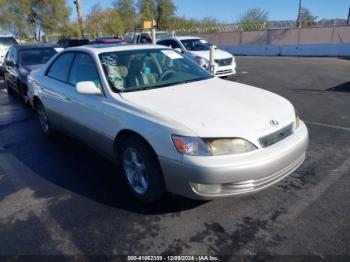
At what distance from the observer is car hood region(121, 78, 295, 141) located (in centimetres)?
271

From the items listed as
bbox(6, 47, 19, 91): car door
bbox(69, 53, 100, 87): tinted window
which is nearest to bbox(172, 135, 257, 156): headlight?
bbox(69, 53, 100, 87): tinted window

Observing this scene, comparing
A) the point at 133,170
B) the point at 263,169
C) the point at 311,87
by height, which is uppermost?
the point at 263,169

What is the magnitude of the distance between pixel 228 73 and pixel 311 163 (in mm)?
8091

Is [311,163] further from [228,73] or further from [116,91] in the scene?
[228,73]

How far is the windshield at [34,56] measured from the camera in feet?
26.7

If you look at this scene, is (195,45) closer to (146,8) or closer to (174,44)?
(174,44)

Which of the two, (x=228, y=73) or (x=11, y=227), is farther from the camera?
(x=228, y=73)

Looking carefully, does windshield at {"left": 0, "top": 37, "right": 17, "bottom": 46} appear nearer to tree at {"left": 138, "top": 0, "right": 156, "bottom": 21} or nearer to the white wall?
the white wall

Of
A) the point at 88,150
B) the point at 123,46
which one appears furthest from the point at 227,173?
the point at 88,150

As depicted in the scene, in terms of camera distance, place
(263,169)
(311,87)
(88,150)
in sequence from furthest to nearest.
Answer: (311,87) → (88,150) → (263,169)

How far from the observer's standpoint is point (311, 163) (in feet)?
13.4

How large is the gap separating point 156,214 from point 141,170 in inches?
18.1

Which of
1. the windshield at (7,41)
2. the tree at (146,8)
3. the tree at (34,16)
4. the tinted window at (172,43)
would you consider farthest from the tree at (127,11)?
the tinted window at (172,43)

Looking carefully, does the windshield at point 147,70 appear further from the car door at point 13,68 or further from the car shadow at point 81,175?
the car door at point 13,68
